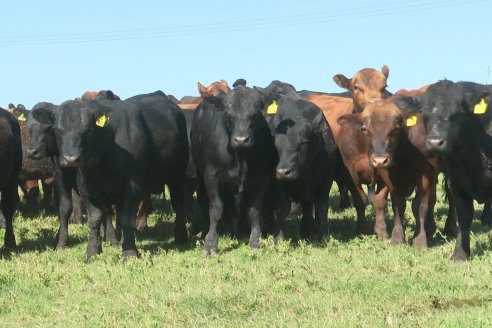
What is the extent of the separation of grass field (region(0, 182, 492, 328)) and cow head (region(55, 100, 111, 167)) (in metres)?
1.23

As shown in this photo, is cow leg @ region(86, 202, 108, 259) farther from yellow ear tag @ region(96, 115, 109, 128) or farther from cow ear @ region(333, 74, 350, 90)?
cow ear @ region(333, 74, 350, 90)

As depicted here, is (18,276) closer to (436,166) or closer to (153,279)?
(153,279)

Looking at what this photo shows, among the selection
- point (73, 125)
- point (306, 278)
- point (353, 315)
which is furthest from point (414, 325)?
point (73, 125)

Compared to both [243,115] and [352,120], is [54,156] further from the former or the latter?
[352,120]

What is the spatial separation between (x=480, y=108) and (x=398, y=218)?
83.3 inches

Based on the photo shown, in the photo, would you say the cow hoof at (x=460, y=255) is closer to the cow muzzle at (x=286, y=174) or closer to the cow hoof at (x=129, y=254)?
the cow muzzle at (x=286, y=174)

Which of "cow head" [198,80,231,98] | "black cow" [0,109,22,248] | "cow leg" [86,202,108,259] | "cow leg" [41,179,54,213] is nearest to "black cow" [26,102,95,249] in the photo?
"black cow" [0,109,22,248]

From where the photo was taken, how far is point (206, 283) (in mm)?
8070

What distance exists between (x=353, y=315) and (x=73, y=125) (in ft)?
15.6

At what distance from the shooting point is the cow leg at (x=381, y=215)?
421 inches

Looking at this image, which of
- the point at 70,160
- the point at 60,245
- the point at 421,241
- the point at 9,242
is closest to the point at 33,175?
the point at 9,242

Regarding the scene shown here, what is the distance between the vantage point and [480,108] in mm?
8680

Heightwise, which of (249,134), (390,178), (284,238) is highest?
(249,134)

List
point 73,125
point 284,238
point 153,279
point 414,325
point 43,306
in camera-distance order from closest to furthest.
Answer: point 414,325, point 43,306, point 153,279, point 73,125, point 284,238
